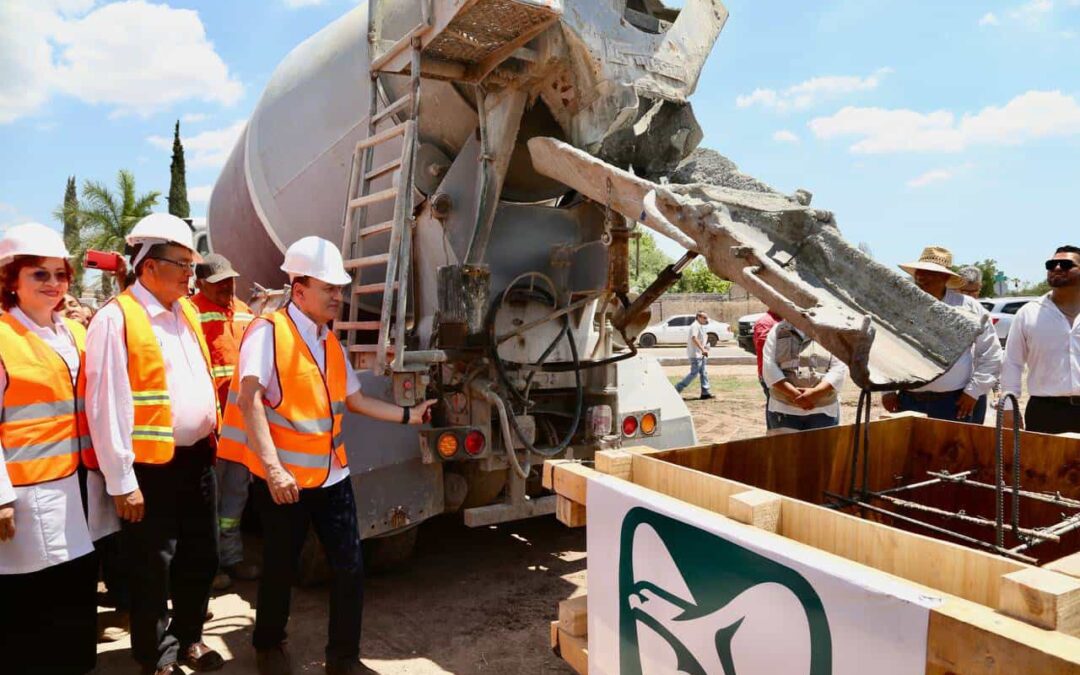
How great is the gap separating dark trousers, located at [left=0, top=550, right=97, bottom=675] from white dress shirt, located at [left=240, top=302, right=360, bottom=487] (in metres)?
0.87

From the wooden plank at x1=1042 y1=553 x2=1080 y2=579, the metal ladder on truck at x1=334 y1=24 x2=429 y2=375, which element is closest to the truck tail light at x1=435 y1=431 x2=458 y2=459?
the metal ladder on truck at x1=334 y1=24 x2=429 y2=375

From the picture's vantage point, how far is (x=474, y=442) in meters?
3.89

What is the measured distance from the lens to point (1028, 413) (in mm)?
4266

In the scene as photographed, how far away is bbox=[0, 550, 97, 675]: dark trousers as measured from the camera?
265cm

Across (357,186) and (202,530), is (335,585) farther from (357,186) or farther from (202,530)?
(357,186)

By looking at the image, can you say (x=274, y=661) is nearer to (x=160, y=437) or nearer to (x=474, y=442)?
(x=160, y=437)

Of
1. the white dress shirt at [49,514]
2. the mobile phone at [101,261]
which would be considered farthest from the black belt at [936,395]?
the mobile phone at [101,261]

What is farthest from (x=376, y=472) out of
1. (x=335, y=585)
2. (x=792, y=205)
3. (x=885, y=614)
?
(x=885, y=614)

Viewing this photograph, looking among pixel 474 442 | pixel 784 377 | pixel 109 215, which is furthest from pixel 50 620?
pixel 109 215

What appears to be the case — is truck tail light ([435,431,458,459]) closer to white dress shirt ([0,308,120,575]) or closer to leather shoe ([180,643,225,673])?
leather shoe ([180,643,225,673])

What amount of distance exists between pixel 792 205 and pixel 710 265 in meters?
0.37

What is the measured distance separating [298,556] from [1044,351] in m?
4.02

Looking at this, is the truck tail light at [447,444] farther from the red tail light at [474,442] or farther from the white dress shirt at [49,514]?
the white dress shirt at [49,514]

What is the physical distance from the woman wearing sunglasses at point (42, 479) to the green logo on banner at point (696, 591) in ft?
6.57
